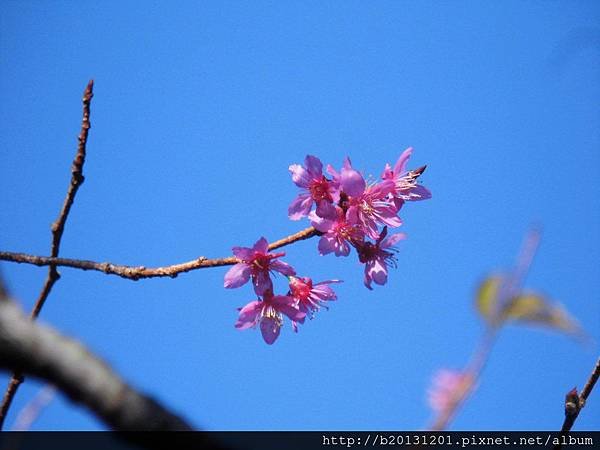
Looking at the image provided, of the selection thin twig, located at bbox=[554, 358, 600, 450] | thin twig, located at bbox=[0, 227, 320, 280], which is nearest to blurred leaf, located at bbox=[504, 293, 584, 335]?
thin twig, located at bbox=[554, 358, 600, 450]

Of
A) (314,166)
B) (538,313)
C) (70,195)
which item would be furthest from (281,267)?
(538,313)

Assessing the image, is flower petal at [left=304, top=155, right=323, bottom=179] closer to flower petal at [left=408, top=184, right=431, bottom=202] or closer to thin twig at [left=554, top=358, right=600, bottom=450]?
flower petal at [left=408, top=184, right=431, bottom=202]

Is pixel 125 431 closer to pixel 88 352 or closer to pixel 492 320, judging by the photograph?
pixel 88 352

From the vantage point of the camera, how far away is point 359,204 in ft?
8.87

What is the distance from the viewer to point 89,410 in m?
0.50

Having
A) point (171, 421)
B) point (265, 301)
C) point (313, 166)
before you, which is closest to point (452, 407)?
point (171, 421)

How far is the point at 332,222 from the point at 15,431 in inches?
65.4

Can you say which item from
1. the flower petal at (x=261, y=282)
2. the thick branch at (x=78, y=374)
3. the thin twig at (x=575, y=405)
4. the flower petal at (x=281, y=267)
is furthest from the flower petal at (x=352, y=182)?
the thick branch at (x=78, y=374)

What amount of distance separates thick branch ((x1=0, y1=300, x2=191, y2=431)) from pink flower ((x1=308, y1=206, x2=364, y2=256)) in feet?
6.67

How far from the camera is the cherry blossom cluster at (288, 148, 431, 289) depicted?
8.63 feet

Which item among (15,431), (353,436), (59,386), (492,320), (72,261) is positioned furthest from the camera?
(353,436)

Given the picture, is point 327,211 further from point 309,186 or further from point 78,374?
point 78,374

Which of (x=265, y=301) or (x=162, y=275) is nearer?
(x=162, y=275)

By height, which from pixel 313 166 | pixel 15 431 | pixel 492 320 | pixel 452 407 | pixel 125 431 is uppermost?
pixel 313 166
